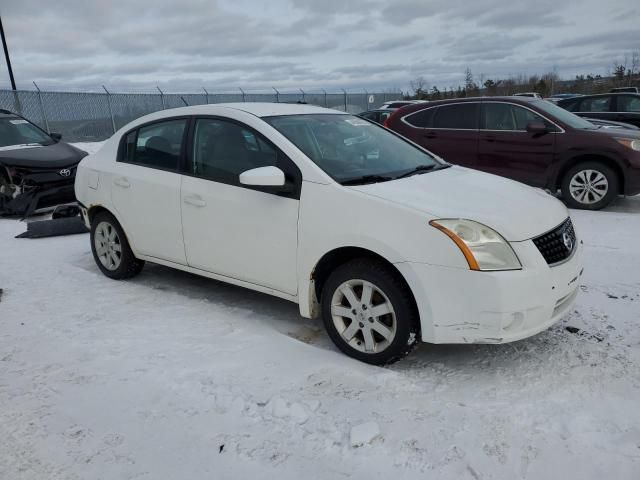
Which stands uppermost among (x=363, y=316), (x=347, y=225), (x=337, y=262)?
(x=347, y=225)

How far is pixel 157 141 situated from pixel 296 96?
2596 cm

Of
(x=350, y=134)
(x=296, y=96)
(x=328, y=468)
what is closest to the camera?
(x=328, y=468)

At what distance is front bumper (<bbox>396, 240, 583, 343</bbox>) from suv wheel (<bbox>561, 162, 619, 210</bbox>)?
5.14m

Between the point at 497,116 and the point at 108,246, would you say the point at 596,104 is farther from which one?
the point at 108,246

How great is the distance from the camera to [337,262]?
11.5 ft

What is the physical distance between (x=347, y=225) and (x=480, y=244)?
0.81 m

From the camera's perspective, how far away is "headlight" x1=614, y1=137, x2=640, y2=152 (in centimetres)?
741

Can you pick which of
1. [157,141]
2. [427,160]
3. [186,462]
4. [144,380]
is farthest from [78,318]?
[427,160]

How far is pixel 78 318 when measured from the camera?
4.22 m

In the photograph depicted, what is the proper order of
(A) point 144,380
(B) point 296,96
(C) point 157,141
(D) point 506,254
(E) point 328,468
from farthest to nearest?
(B) point 296,96 → (C) point 157,141 → (A) point 144,380 → (D) point 506,254 → (E) point 328,468

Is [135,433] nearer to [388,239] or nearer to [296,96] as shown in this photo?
[388,239]

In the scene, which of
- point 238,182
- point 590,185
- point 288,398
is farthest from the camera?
point 590,185

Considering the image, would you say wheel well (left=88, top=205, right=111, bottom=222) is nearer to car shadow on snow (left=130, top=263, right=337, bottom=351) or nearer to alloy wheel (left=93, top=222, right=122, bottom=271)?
alloy wheel (left=93, top=222, right=122, bottom=271)

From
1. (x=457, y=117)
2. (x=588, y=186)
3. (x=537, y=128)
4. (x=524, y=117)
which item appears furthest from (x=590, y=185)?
(x=457, y=117)
